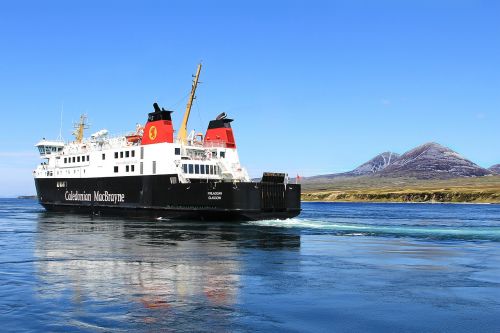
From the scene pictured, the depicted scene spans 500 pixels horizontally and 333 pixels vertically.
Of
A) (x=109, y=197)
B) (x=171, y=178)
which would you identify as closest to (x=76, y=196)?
(x=109, y=197)

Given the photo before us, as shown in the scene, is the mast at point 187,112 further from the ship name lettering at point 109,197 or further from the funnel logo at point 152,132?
Answer: the ship name lettering at point 109,197

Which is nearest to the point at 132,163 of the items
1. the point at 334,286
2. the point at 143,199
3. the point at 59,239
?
the point at 143,199

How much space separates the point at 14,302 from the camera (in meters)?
14.9

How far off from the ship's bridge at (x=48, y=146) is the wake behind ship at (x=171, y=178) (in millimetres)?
7648

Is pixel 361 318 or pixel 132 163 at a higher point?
pixel 132 163

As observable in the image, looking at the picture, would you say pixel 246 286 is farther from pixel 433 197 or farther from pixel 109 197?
pixel 433 197

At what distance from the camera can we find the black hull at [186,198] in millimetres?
48750

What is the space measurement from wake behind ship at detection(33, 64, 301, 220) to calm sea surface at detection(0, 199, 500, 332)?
616 inches

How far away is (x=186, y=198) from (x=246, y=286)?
1357 inches

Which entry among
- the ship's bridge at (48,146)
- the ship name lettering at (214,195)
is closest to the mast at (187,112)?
the ship name lettering at (214,195)

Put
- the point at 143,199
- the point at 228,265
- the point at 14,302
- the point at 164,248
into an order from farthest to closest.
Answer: the point at 143,199 → the point at 164,248 → the point at 228,265 → the point at 14,302

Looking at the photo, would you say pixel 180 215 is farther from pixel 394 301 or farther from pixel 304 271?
pixel 394 301

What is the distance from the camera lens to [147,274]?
20.2m

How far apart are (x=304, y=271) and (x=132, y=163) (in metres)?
39.1
